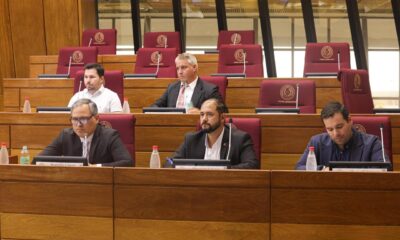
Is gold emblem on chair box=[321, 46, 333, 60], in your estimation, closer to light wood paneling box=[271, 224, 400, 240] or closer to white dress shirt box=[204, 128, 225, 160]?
white dress shirt box=[204, 128, 225, 160]

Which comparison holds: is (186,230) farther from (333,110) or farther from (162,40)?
(162,40)

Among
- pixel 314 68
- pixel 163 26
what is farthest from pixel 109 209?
pixel 163 26

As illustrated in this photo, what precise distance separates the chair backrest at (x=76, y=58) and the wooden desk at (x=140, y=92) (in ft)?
2.25

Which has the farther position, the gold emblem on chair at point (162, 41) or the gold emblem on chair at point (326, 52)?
the gold emblem on chair at point (162, 41)

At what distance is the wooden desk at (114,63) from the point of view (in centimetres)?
857

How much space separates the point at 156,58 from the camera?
7992 millimetres

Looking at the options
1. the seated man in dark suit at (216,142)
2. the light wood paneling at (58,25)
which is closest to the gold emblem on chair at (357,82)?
the seated man in dark suit at (216,142)

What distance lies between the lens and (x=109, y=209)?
3559 millimetres

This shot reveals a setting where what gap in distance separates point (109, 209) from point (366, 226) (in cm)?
123

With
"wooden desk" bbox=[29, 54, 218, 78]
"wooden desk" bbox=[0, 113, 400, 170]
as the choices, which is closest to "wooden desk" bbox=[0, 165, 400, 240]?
"wooden desk" bbox=[0, 113, 400, 170]

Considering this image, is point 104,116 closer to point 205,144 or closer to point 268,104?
point 205,144

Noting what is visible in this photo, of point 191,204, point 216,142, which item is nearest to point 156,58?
point 216,142

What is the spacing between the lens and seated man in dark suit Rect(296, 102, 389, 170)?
4215 millimetres

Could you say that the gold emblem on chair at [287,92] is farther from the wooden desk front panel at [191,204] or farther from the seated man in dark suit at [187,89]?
the wooden desk front panel at [191,204]
